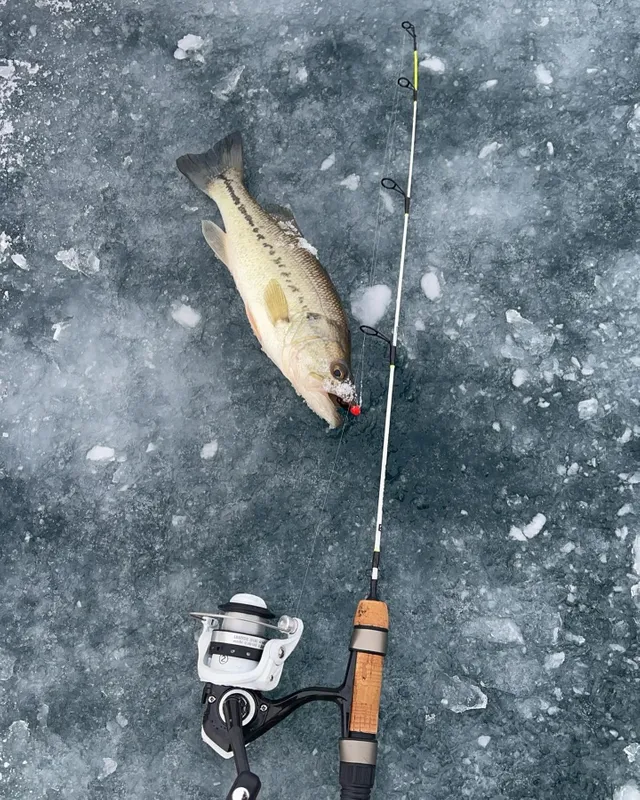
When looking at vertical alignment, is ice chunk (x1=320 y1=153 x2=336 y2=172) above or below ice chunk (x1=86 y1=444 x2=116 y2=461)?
above

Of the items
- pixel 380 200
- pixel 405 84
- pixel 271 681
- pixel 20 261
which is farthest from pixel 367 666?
pixel 405 84

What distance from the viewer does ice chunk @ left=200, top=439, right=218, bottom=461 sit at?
3.47 metres

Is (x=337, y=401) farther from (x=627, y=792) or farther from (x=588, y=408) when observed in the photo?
(x=627, y=792)

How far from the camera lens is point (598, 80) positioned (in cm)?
359

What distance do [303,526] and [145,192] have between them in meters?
1.75

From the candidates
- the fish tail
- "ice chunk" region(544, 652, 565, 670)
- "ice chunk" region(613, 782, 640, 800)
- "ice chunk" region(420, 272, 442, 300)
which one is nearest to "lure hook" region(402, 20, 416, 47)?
the fish tail

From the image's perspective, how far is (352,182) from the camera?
11.9ft

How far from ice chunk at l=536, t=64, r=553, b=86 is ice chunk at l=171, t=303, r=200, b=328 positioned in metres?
1.91

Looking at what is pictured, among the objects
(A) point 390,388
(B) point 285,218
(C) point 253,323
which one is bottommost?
(A) point 390,388

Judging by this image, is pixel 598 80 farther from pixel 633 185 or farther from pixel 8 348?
pixel 8 348

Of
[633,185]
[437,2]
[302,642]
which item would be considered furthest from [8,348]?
[633,185]

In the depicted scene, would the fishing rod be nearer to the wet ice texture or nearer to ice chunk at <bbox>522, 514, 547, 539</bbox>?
the wet ice texture

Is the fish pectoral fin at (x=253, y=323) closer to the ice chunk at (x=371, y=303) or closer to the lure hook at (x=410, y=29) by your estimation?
the ice chunk at (x=371, y=303)

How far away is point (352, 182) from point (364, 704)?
7.38 feet
